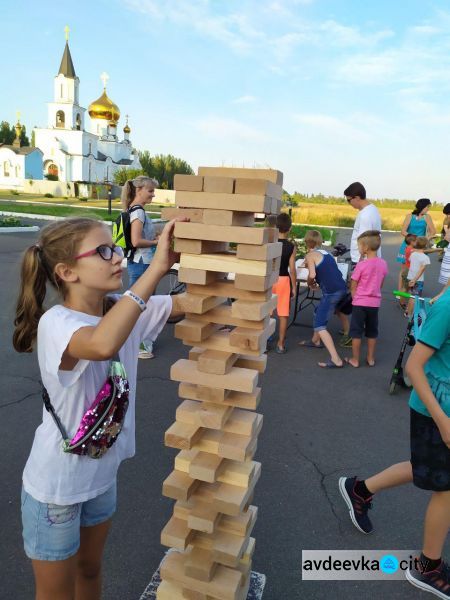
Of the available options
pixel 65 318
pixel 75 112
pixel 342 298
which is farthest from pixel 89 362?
pixel 75 112

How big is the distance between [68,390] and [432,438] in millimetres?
1725

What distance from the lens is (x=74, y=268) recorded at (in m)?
1.44

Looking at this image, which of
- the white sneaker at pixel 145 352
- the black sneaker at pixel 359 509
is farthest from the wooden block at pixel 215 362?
the white sneaker at pixel 145 352

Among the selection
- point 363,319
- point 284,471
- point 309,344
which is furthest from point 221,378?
point 309,344

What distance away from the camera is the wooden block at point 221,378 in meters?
1.61

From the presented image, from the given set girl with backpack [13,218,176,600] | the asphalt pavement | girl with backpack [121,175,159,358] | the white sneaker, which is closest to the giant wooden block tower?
girl with backpack [13,218,176,600]

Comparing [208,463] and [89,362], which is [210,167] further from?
[208,463]

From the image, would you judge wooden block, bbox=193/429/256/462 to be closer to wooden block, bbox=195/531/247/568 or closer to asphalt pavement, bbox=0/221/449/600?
wooden block, bbox=195/531/247/568

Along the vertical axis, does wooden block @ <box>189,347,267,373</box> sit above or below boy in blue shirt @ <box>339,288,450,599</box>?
above

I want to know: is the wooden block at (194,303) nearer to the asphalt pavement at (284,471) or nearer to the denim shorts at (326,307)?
the asphalt pavement at (284,471)

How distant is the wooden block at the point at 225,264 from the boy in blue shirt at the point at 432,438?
34.8 inches

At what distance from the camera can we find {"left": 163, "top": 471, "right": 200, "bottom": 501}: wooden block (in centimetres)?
176

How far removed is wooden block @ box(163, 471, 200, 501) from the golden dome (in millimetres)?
66511

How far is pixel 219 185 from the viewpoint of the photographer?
149 centimetres
